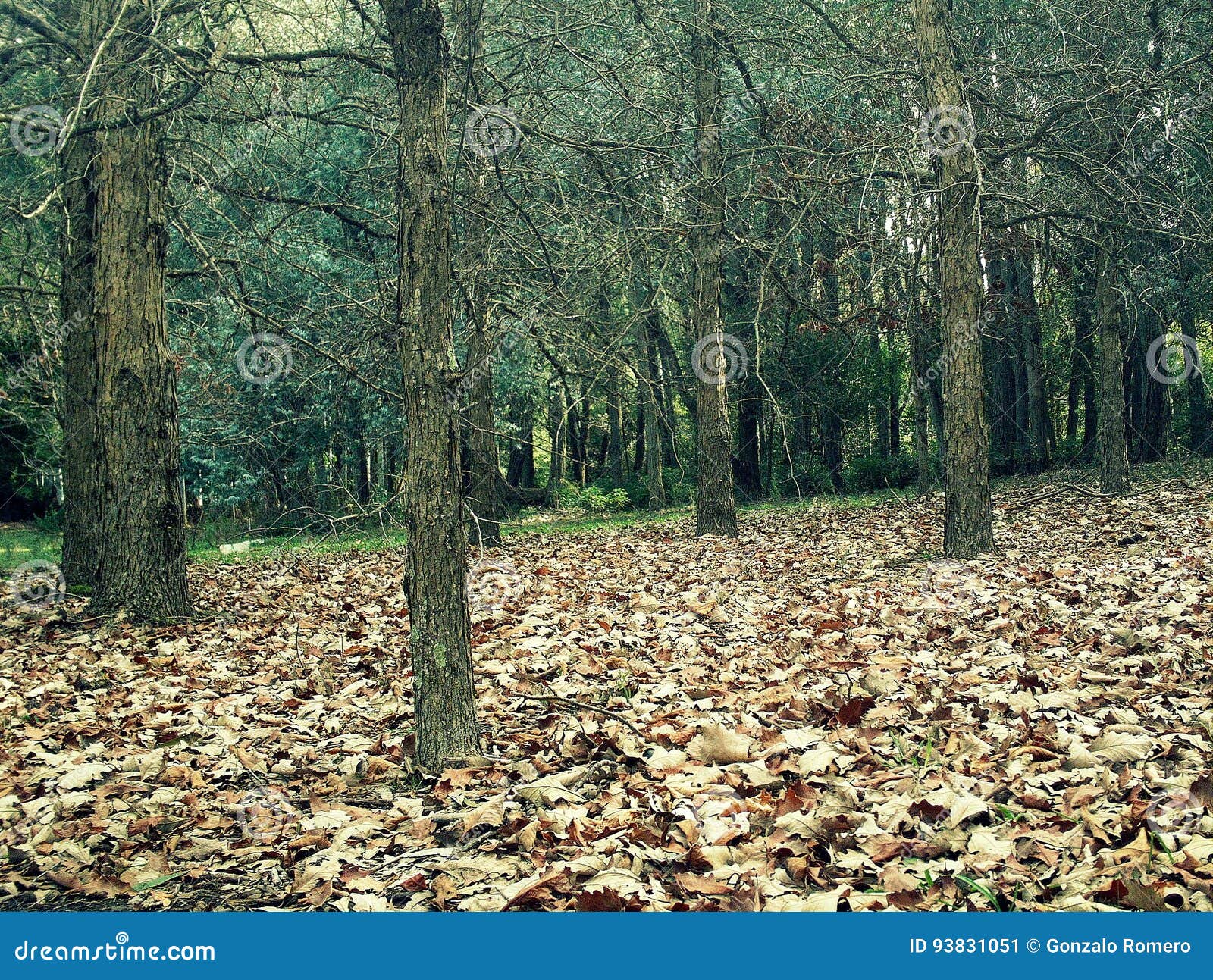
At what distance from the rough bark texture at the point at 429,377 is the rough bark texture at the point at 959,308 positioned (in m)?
6.21

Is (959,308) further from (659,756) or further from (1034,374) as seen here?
(1034,374)

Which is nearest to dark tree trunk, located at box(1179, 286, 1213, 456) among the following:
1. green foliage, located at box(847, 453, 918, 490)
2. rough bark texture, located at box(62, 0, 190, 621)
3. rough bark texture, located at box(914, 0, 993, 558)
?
green foliage, located at box(847, 453, 918, 490)

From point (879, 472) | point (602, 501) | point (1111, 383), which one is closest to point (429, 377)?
point (1111, 383)

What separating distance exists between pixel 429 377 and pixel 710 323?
30.5ft

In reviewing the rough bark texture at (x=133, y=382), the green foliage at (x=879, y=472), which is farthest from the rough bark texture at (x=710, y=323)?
the green foliage at (x=879, y=472)

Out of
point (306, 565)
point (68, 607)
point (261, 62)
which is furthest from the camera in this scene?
point (306, 565)

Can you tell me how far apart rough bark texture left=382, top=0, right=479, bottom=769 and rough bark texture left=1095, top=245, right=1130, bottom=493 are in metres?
11.1

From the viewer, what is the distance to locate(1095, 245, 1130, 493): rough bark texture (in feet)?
43.9

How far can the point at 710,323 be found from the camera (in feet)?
42.6

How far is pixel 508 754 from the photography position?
4441 mm

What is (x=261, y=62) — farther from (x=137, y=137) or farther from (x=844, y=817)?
(x=844, y=817)

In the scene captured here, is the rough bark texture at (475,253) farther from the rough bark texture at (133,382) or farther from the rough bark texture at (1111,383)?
the rough bark texture at (1111,383)

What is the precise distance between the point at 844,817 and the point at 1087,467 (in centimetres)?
2132

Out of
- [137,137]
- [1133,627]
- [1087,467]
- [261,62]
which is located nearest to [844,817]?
[1133,627]
